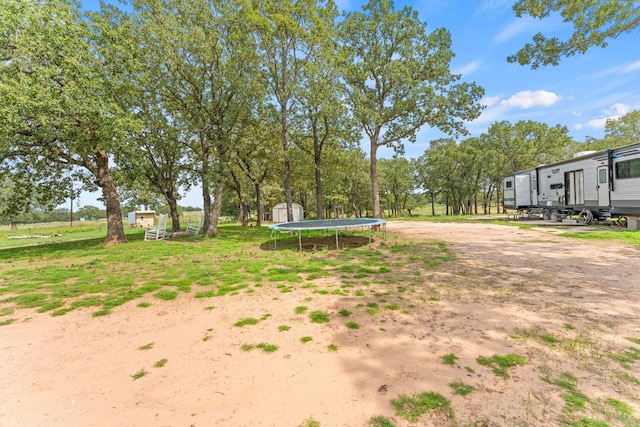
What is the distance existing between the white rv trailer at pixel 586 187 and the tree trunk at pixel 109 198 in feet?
70.9

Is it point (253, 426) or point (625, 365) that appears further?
point (625, 365)

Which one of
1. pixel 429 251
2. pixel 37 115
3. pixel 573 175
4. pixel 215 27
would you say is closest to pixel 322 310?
pixel 429 251

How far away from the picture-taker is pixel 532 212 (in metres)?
19.4

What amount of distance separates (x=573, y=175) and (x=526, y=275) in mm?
13454

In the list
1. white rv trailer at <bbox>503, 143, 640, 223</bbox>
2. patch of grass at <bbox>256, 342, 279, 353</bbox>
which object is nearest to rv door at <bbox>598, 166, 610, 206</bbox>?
white rv trailer at <bbox>503, 143, 640, 223</bbox>

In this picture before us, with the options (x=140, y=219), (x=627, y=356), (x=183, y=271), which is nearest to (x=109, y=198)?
(x=183, y=271)

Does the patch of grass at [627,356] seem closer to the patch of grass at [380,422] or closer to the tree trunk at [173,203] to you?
the patch of grass at [380,422]

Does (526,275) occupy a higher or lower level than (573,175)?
lower

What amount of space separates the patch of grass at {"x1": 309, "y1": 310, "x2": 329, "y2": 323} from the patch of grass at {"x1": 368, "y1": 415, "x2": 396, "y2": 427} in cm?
183

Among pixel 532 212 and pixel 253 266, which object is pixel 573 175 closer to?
pixel 532 212

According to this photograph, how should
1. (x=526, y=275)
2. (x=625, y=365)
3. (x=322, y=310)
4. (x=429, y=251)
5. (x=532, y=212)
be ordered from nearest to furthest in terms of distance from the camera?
1. (x=625, y=365)
2. (x=322, y=310)
3. (x=526, y=275)
4. (x=429, y=251)
5. (x=532, y=212)

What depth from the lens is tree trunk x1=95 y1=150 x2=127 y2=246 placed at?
41.1ft

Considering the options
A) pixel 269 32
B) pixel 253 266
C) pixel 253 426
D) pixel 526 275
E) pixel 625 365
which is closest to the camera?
pixel 253 426

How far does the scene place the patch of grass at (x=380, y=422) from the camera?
2.02 metres
